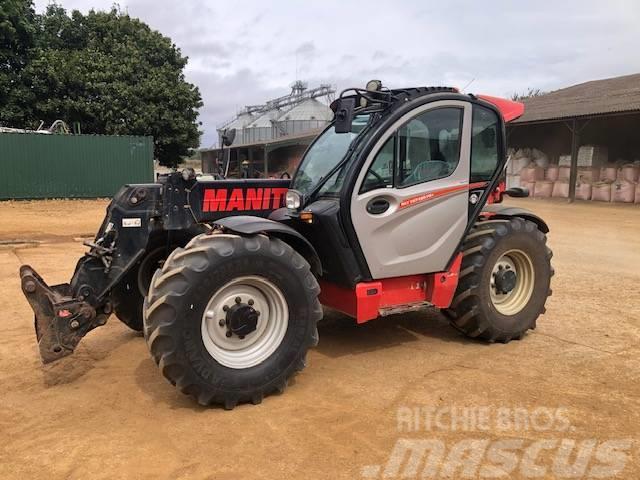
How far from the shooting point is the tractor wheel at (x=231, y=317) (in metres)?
3.79

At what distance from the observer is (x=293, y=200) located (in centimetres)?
480

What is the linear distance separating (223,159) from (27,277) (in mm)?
2313

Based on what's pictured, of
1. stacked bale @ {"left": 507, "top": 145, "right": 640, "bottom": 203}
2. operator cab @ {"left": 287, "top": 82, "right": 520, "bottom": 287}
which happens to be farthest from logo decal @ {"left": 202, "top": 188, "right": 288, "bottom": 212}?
stacked bale @ {"left": 507, "top": 145, "right": 640, "bottom": 203}

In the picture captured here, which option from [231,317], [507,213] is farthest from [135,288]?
[507,213]

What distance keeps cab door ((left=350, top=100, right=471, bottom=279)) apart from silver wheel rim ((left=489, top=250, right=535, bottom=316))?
0.79 m

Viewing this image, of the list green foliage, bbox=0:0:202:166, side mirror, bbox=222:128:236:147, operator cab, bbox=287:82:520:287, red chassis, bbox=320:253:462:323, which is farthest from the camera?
green foliage, bbox=0:0:202:166

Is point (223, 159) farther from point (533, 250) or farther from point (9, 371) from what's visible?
point (533, 250)

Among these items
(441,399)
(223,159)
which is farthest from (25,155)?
(441,399)

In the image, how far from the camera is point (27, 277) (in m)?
4.16

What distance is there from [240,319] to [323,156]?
1.86m

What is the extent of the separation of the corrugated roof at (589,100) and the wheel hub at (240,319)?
1911 cm

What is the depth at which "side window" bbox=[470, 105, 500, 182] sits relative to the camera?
5141 mm

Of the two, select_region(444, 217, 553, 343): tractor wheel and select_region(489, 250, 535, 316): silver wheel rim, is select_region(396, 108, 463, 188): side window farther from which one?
select_region(489, 250, 535, 316): silver wheel rim

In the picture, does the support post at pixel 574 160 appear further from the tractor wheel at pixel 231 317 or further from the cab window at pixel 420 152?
the tractor wheel at pixel 231 317
